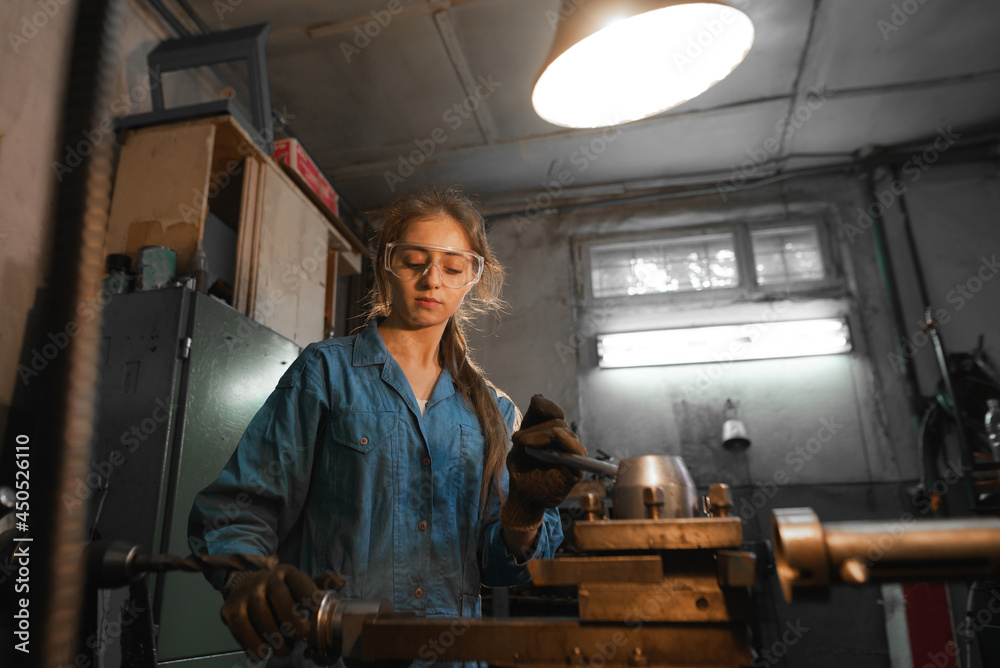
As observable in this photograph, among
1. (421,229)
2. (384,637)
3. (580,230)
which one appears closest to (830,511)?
(580,230)

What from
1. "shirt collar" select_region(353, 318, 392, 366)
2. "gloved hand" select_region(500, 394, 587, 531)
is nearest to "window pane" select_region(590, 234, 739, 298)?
"shirt collar" select_region(353, 318, 392, 366)

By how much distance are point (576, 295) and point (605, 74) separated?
2818 millimetres

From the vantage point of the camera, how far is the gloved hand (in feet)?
2.82

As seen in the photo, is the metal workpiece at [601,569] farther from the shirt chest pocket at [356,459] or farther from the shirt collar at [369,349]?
the shirt collar at [369,349]

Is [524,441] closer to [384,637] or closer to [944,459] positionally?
[384,637]

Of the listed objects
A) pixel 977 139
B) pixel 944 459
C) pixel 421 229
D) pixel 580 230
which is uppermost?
pixel 977 139

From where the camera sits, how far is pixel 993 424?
130 inches

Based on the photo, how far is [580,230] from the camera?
4754 millimetres

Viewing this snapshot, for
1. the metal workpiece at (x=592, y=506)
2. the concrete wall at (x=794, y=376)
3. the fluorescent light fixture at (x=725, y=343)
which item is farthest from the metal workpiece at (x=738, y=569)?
the fluorescent light fixture at (x=725, y=343)

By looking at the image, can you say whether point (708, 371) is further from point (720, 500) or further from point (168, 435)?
point (720, 500)

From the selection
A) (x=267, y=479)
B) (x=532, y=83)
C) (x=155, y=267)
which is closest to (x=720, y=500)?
(x=267, y=479)

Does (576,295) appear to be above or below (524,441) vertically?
above

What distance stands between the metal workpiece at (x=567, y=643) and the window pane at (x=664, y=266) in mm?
3987

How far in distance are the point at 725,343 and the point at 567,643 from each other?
383 centimetres
